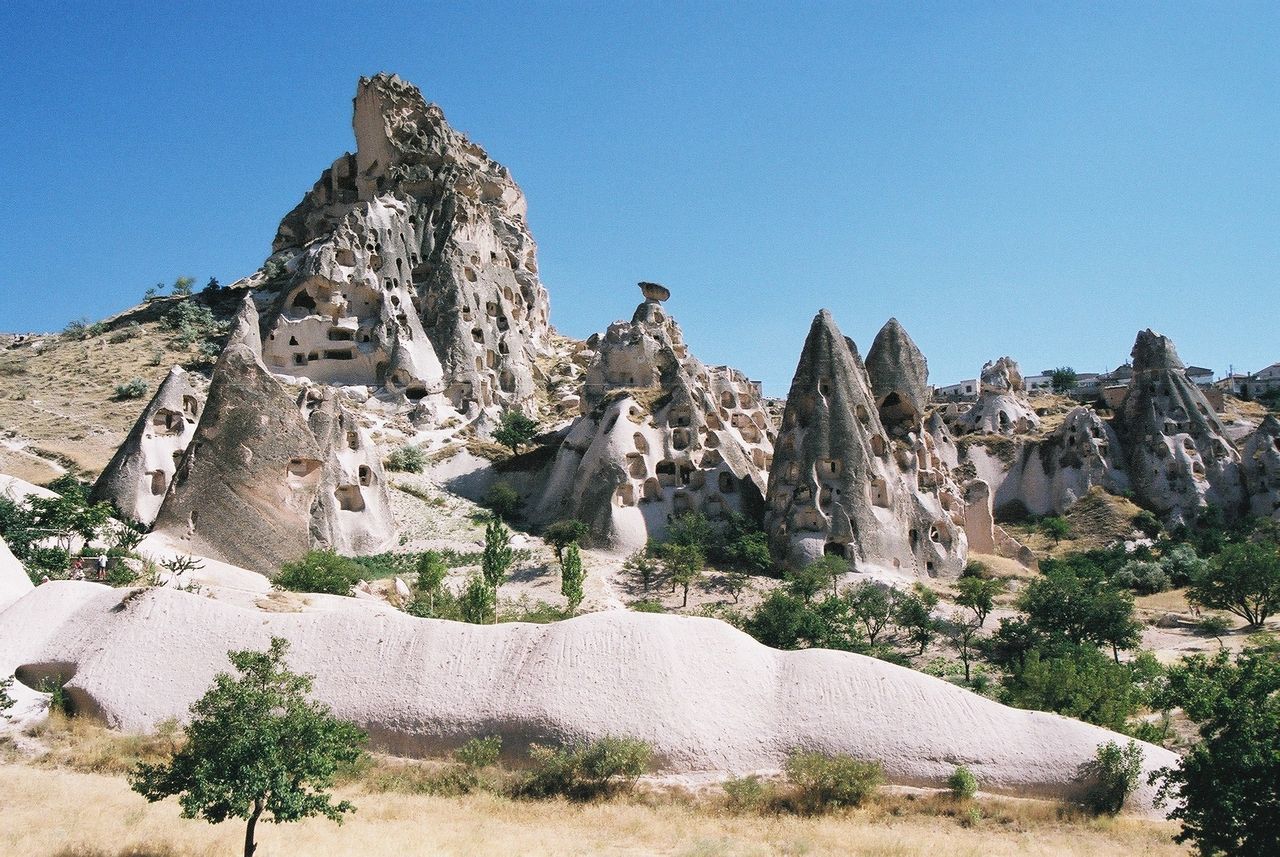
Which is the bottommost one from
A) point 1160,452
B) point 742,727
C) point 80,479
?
point 742,727

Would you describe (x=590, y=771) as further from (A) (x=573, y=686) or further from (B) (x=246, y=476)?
(B) (x=246, y=476)

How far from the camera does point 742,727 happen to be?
16516 mm

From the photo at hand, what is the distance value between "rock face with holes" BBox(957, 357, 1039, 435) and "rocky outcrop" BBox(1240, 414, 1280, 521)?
13.9 meters

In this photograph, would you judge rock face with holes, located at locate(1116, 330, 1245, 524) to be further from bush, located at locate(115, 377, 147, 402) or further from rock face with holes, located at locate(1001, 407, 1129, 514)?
bush, located at locate(115, 377, 147, 402)

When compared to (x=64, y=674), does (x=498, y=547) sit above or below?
above

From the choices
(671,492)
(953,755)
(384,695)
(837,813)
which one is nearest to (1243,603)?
(671,492)

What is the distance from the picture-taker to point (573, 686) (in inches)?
661

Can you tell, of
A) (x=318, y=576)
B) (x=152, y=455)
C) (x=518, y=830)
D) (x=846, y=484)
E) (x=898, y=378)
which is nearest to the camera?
(x=518, y=830)

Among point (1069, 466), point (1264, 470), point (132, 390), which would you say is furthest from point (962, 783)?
point (132, 390)

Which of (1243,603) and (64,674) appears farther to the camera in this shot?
(1243,603)

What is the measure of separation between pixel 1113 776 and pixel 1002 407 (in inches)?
2135

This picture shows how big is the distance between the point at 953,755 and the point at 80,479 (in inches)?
1327

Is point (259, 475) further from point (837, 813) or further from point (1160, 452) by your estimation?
point (1160, 452)

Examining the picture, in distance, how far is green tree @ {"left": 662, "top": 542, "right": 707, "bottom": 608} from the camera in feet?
105
